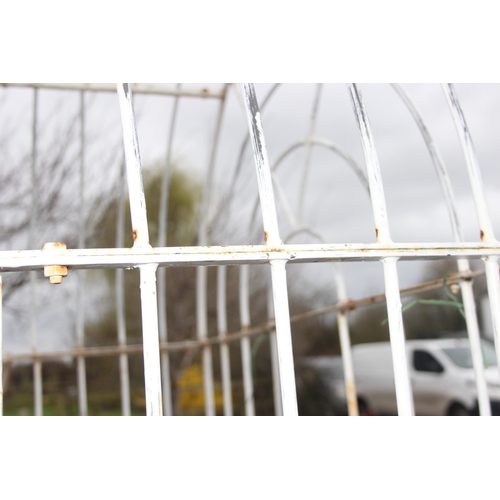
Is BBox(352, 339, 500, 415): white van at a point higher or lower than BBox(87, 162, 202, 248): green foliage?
lower

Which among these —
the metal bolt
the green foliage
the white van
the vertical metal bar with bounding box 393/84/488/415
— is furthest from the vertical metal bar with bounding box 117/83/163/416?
the green foliage

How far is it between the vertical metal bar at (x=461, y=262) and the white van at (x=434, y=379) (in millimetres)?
4743

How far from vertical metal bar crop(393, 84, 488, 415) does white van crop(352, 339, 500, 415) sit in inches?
187

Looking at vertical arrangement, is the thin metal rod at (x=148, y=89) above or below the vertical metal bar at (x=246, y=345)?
above

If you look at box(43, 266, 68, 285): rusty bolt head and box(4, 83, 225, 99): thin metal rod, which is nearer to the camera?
box(43, 266, 68, 285): rusty bolt head

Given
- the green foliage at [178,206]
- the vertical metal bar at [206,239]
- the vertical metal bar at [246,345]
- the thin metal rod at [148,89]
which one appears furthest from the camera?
the green foliage at [178,206]

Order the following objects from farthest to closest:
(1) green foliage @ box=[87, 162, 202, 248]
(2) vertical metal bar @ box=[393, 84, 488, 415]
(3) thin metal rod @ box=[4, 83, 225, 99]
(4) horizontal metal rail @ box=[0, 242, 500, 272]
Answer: (1) green foliage @ box=[87, 162, 202, 248] < (3) thin metal rod @ box=[4, 83, 225, 99] < (2) vertical metal bar @ box=[393, 84, 488, 415] < (4) horizontal metal rail @ box=[0, 242, 500, 272]

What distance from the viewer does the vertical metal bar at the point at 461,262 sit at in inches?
63.8

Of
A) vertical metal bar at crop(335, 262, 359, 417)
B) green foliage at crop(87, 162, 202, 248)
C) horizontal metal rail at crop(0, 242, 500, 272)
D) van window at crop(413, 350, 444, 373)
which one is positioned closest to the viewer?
horizontal metal rail at crop(0, 242, 500, 272)

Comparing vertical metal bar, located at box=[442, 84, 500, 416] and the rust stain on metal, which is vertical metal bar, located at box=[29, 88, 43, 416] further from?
vertical metal bar, located at box=[442, 84, 500, 416]

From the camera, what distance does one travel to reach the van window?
728 centimetres

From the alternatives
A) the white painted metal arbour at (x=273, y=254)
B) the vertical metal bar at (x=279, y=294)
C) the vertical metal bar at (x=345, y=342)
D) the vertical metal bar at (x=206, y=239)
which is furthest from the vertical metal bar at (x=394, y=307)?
the vertical metal bar at (x=206, y=239)

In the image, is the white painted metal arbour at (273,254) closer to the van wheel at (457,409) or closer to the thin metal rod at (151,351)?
the thin metal rod at (151,351)
